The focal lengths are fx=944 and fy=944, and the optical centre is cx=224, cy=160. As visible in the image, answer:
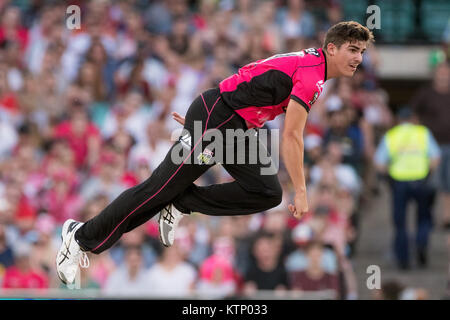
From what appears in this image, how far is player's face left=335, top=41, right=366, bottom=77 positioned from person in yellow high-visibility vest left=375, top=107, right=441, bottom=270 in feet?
15.8

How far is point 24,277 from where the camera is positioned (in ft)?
31.5

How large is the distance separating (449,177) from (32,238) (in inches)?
201

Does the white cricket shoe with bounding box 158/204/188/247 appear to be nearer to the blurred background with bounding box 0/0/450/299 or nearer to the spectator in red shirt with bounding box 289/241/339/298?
Result: the blurred background with bounding box 0/0/450/299

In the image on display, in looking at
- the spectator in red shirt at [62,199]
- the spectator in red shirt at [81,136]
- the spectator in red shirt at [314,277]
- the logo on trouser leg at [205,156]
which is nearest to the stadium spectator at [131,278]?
the spectator in red shirt at [62,199]

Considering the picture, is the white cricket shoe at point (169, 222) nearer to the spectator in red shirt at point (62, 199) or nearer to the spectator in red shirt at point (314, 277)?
the spectator in red shirt at point (314, 277)

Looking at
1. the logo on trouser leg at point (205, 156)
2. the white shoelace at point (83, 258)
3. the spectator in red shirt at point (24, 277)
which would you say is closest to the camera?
the logo on trouser leg at point (205, 156)

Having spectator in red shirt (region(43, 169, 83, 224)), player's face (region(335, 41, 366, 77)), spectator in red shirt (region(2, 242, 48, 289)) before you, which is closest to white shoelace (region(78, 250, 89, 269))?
spectator in red shirt (region(2, 242, 48, 289))

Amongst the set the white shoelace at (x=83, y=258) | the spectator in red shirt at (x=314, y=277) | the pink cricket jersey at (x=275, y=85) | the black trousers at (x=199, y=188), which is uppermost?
the pink cricket jersey at (x=275, y=85)

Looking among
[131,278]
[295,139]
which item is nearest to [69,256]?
[295,139]

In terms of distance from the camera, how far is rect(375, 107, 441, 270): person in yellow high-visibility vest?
11133 millimetres

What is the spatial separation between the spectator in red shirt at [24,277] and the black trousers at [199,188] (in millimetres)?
2588

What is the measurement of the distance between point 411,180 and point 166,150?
9.63ft

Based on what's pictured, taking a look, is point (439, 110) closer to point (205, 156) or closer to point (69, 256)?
point (205, 156)

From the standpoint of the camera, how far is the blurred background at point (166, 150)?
32.2 ft
